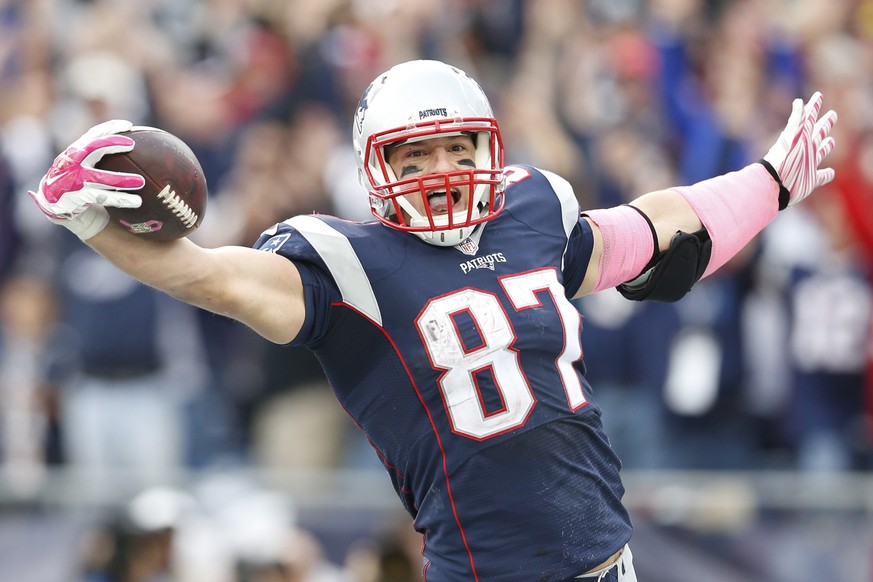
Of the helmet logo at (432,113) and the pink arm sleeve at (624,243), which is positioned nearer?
the helmet logo at (432,113)

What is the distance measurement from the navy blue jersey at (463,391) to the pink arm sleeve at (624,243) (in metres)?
0.37

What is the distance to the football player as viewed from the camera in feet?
12.1

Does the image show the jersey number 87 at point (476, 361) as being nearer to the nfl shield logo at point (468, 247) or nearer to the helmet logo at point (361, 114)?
the nfl shield logo at point (468, 247)

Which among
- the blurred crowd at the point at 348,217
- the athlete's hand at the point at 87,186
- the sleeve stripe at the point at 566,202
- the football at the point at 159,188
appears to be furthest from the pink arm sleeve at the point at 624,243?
the blurred crowd at the point at 348,217

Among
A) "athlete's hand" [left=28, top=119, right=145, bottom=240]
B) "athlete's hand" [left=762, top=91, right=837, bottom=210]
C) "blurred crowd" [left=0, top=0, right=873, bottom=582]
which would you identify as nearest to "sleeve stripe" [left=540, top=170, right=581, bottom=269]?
"athlete's hand" [left=762, top=91, right=837, bottom=210]

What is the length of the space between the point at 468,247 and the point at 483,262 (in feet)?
0.21

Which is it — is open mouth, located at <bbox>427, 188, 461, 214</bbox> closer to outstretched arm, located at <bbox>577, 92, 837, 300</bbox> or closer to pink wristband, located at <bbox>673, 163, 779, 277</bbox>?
outstretched arm, located at <bbox>577, 92, 837, 300</bbox>

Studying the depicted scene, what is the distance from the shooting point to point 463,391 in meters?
3.70

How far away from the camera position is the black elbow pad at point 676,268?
4137 millimetres

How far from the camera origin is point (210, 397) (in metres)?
7.91

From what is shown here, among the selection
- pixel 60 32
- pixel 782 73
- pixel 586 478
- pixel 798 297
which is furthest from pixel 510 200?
pixel 60 32

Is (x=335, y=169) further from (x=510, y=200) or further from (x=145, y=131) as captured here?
(x=145, y=131)

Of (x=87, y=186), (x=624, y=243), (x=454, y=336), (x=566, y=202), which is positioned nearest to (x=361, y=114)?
(x=566, y=202)

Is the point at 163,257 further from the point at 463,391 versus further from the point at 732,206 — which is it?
the point at 732,206
